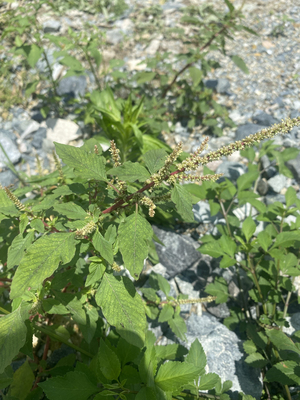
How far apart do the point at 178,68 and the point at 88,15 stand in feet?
8.71

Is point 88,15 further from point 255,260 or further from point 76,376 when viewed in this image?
point 76,376

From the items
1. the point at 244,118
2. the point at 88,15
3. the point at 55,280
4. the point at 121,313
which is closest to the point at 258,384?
the point at 121,313

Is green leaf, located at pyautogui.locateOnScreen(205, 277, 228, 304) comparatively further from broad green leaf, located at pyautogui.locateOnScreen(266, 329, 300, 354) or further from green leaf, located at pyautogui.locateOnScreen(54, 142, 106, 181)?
green leaf, located at pyautogui.locateOnScreen(54, 142, 106, 181)

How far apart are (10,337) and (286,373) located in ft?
5.45

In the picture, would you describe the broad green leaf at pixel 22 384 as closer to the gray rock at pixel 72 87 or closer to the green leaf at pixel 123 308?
the green leaf at pixel 123 308

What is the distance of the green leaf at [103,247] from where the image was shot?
4.68 ft

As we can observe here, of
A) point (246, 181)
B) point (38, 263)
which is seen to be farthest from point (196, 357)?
point (246, 181)

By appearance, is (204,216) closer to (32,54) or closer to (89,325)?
(89,325)

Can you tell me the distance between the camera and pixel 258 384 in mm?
2246

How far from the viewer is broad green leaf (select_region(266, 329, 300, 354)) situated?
1.92 meters

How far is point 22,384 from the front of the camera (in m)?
1.91

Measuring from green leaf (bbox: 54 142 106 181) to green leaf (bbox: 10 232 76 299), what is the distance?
40cm

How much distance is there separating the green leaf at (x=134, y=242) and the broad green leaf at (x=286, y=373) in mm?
1263

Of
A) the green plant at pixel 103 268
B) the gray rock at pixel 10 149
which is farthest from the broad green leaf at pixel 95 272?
the gray rock at pixel 10 149
